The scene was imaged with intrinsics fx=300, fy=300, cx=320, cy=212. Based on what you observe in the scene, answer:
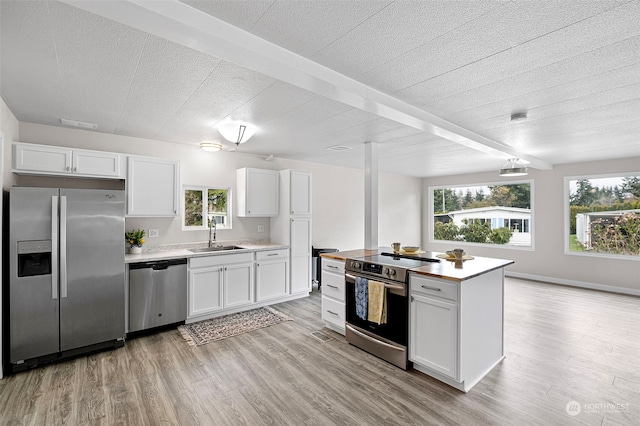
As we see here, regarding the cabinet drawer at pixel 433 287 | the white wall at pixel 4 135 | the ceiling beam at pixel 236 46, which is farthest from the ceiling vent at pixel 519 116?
the white wall at pixel 4 135

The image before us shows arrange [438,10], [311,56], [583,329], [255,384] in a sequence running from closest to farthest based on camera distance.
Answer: [438,10]
[311,56]
[255,384]
[583,329]

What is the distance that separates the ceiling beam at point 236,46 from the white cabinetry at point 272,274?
2.80 m

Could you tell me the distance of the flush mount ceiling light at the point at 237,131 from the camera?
3.44m

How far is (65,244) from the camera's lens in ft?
9.58

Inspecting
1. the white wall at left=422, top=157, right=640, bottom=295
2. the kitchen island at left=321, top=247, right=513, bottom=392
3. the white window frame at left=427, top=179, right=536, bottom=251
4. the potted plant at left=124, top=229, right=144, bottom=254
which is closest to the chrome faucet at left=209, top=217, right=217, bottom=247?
the potted plant at left=124, top=229, right=144, bottom=254

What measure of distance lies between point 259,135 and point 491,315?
10.7 ft

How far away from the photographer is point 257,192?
16.0 feet

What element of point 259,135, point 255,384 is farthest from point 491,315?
point 259,135

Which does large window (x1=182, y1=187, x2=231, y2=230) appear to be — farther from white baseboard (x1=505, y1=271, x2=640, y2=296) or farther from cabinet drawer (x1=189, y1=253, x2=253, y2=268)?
white baseboard (x1=505, y1=271, x2=640, y2=296)

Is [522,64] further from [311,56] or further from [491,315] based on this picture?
[491,315]

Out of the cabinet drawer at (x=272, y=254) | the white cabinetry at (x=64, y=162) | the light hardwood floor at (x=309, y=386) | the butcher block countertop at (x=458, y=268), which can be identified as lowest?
the light hardwood floor at (x=309, y=386)

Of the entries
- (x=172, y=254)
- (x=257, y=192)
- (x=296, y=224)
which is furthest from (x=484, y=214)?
(x=172, y=254)

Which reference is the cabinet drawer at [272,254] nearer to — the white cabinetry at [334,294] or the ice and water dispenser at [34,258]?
the white cabinetry at [334,294]

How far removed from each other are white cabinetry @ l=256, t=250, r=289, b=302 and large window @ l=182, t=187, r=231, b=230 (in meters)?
0.88
